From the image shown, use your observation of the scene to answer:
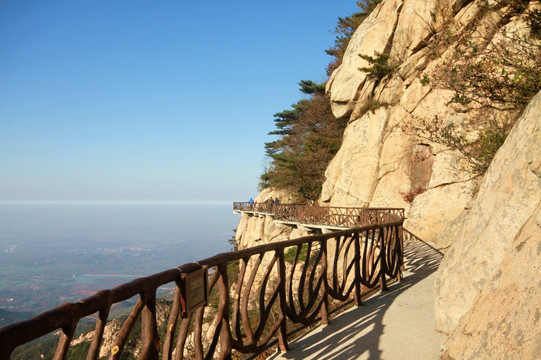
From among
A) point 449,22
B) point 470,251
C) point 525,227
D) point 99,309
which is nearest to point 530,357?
point 525,227

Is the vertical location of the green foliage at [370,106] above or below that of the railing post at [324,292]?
above

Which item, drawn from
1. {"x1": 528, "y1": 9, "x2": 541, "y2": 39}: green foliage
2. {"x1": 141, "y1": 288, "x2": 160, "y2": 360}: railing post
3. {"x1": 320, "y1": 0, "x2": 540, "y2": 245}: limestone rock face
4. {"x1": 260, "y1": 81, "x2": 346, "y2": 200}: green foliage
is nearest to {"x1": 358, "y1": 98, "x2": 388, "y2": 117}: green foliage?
{"x1": 320, "y1": 0, "x2": 540, "y2": 245}: limestone rock face

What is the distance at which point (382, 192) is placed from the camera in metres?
22.2

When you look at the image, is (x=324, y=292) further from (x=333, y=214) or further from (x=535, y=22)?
(x=333, y=214)

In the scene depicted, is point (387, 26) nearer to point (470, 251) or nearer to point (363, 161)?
point (363, 161)

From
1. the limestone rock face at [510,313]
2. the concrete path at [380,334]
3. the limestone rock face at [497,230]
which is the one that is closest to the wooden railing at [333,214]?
the concrete path at [380,334]

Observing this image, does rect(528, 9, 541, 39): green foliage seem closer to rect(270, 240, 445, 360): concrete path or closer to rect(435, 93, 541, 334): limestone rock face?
rect(435, 93, 541, 334): limestone rock face

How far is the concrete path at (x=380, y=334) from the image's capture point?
3.87m

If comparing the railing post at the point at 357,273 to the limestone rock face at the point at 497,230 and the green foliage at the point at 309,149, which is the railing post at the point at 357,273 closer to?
the limestone rock face at the point at 497,230

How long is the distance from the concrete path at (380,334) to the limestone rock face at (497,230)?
1.57 feet

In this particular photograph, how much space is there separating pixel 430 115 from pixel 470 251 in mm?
17470

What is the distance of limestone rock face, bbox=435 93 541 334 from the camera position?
313cm

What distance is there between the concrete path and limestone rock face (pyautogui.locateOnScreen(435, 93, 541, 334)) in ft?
1.57

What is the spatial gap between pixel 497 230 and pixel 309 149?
85.6ft
